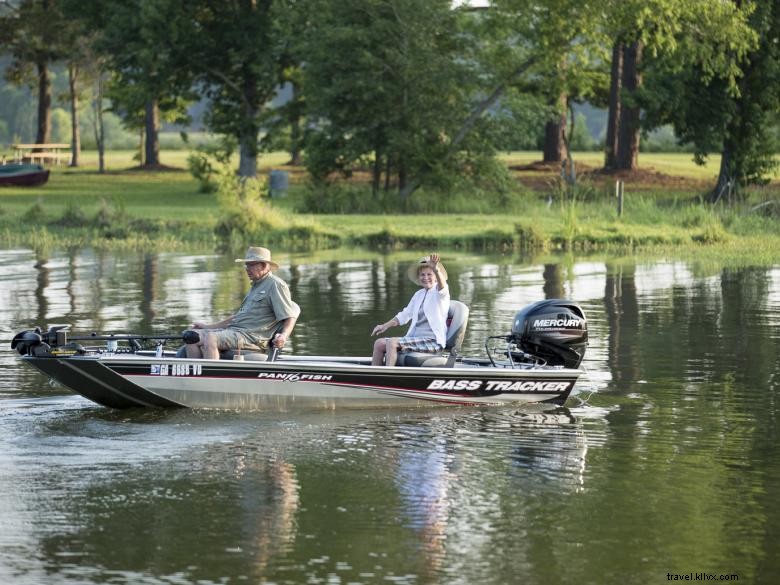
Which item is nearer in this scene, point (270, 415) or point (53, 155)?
point (270, 415)

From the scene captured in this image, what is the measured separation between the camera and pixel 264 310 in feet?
54.3

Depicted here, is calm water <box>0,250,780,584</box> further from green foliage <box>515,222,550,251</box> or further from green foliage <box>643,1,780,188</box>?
green foliage <box>643,1,780,188</box>

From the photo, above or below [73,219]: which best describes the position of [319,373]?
below

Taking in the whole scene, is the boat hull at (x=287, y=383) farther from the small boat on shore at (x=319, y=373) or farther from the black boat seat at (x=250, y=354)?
the black boat seat at (x=250, y=354)

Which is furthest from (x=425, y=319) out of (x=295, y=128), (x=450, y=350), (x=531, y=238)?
(x=295, y=128)

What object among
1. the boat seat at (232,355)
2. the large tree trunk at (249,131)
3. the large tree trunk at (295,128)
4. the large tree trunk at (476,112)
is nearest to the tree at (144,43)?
the large tree trunk at (249,131)

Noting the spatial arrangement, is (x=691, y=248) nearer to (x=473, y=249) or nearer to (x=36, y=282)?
(x=473, y=249)

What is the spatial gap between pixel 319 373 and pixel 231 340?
0.94 m

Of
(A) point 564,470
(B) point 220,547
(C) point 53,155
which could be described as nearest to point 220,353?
(A) point 564,470

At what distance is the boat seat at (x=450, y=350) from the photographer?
16672mm

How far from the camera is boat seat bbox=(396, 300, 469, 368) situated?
16672 mm

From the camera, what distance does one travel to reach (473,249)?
3866cm

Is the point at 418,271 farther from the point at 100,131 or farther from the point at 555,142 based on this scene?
the point at 100,131

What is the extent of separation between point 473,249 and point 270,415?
22.6 m
